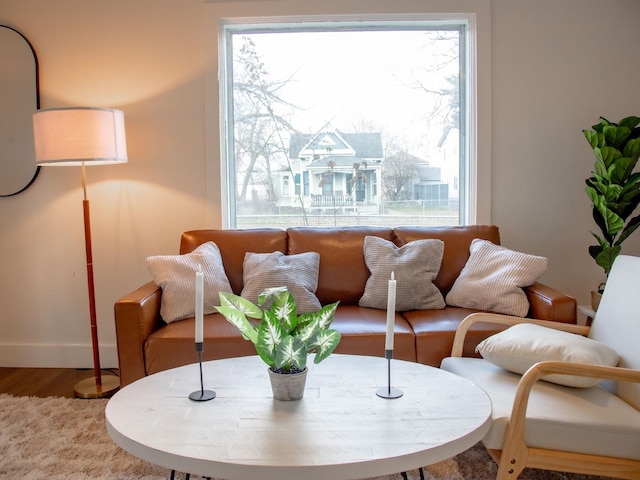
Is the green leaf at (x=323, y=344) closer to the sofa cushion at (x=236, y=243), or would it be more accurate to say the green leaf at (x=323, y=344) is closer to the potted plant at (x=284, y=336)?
the potted plant at (x=284, y=336)

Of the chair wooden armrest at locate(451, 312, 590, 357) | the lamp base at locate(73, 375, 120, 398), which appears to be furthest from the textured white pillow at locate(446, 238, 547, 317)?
the lamp base at locate(73, 375, 120, 398)

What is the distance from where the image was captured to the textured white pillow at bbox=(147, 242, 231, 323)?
265 centimetres

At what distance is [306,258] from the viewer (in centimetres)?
295

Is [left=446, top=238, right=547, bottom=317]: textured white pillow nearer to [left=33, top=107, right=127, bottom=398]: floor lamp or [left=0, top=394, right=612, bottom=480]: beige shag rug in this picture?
[left=0, top=394, right=612, bottom=480]: beige shag rug

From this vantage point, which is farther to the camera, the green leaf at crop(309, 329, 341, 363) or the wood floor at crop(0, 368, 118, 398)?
the wood floor at crop(0, 368, 118, 398)

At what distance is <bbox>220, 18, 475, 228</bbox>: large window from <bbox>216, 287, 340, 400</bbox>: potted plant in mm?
1980

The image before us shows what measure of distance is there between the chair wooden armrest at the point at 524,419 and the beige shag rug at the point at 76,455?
40cm

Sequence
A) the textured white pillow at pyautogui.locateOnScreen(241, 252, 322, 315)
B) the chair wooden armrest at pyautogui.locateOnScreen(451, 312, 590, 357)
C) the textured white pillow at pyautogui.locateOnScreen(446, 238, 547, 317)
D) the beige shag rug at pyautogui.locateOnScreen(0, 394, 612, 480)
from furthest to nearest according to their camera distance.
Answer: the textured white pillow at pyautogui.locateOnScreen(241, 252, 322, 315), the textured white pillow at pyautogui.locateOnScreen(446, 238, 547, 317), the chair wooden armrest at pyautogui.locateOnScreen(451, 312, 590, 357), the beige shag rug at pyautogui.locateOnScreen(0, 394, 612, 480)

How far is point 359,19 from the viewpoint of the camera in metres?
3.35

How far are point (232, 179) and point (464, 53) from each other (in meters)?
1.73

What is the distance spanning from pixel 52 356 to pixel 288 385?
2.56 meters

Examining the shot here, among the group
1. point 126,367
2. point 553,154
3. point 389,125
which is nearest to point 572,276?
point 553,154

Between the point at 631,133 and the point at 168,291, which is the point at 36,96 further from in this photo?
the point at 631,133

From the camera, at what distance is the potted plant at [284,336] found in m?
1.51
